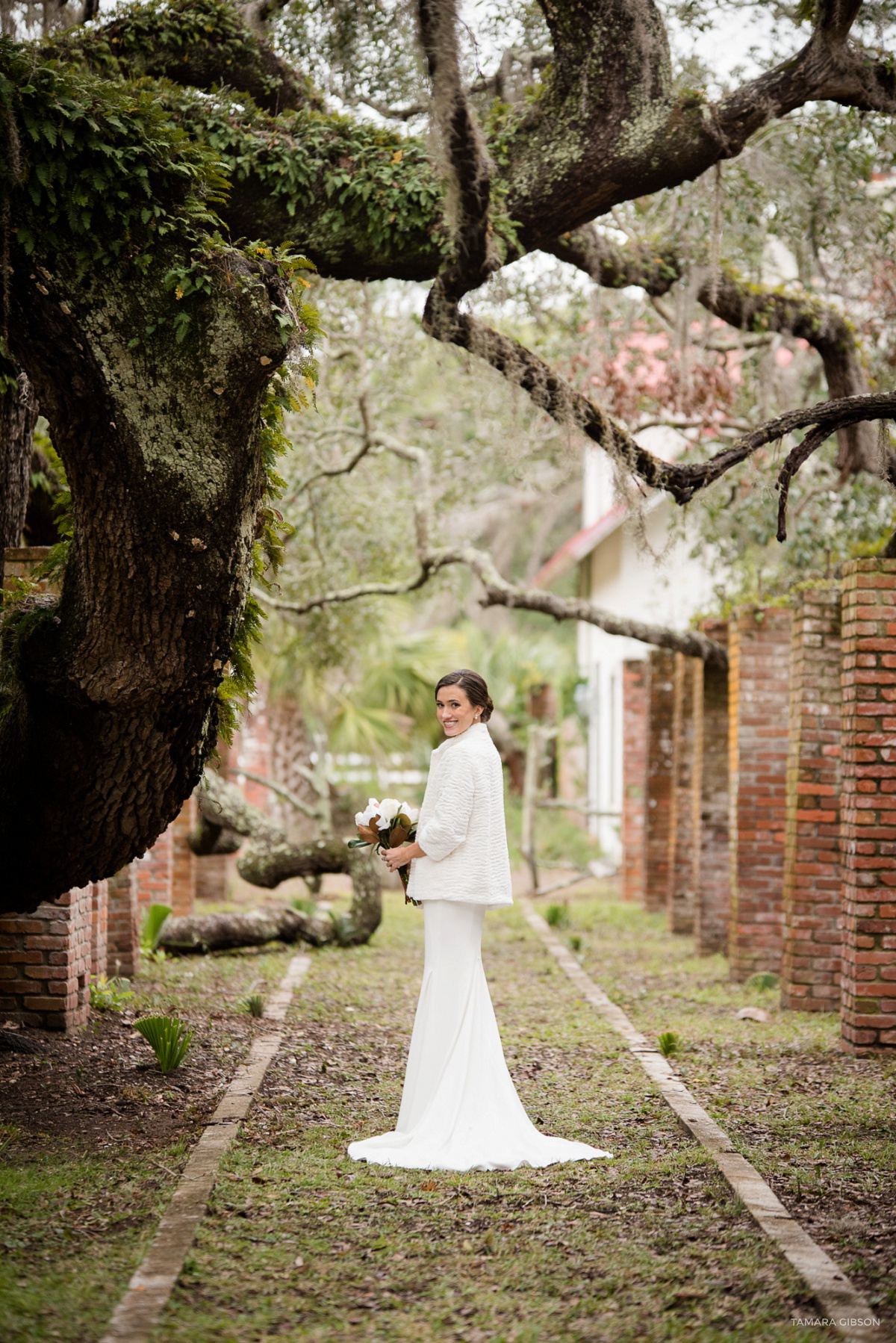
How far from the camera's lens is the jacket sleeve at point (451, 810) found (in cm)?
558

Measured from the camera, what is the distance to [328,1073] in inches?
279

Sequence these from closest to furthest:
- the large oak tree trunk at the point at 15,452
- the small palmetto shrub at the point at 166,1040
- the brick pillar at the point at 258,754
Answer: the small palmetto shrub at the point at 166,1040 < the large oak tree trunk at the point at 15,452 < the brick pillar at the point at 258,754

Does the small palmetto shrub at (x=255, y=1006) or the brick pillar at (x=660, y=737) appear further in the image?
the brick pillar at (x=660, y=737)

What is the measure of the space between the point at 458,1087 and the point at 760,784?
563cm

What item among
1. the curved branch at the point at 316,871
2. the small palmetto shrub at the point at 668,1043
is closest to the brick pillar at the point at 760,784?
the small palmetto shrub at the point at 668,1043

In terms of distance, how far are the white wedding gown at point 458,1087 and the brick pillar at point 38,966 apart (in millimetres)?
2760

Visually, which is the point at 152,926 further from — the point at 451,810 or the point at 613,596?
the point at 613,596

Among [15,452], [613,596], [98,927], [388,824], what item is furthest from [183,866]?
[613,596]

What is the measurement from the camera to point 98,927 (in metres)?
8.65

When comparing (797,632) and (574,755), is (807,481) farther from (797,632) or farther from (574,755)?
(574,755)

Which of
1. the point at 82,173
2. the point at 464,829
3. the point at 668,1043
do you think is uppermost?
the point at 82,173

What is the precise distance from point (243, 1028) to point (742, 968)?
4.45m

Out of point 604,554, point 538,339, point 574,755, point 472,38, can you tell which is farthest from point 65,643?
point 574,755

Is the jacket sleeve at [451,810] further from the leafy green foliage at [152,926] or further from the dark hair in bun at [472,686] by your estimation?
the leafy green foliage at [152,926]
